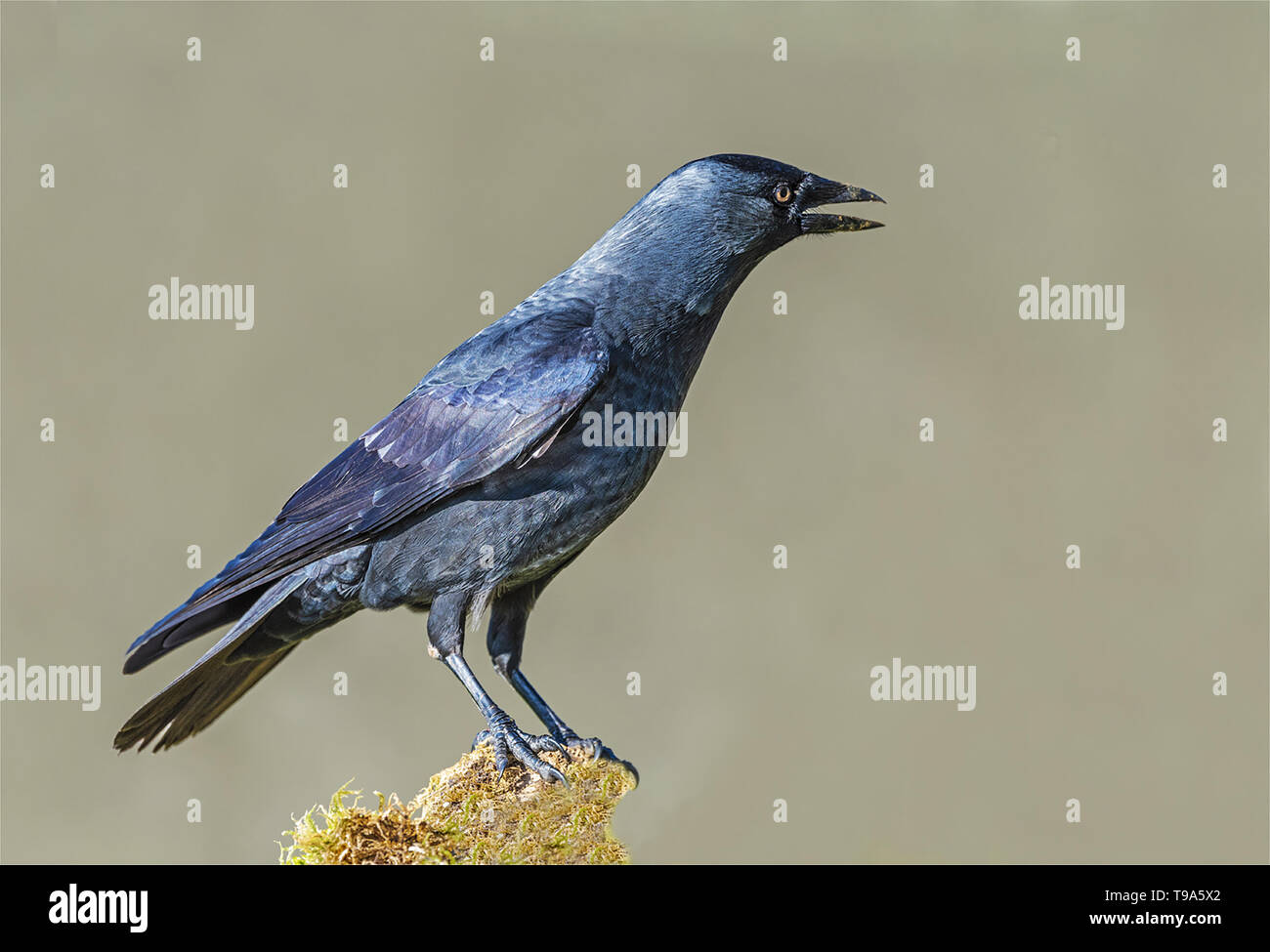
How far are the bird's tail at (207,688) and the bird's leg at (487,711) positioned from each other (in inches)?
18.1

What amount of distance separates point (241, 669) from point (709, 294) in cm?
197

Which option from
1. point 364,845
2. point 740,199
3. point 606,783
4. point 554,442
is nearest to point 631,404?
point 554,442

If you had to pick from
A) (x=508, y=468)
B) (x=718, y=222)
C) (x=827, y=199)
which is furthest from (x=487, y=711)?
(x=827, y=199)

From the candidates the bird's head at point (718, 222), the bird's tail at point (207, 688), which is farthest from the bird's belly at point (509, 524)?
the bird's head at point (718, 222)

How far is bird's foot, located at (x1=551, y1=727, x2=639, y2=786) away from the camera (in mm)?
3842

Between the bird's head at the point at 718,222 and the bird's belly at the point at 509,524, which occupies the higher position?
the bird's head at the point at 718,222

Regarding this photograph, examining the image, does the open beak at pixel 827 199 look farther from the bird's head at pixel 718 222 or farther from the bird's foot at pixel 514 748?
the bird's foot at pixel 514 748

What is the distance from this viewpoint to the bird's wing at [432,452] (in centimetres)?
368

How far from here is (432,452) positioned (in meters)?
3.79

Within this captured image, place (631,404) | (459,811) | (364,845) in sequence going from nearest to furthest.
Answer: (364,845) < (459,811) < (631,404)

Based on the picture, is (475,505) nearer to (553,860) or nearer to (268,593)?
(268,593)

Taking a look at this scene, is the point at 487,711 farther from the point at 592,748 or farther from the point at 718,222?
the point at 718,222

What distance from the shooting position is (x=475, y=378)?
12.7 ft

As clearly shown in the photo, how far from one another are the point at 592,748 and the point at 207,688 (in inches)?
50.1
